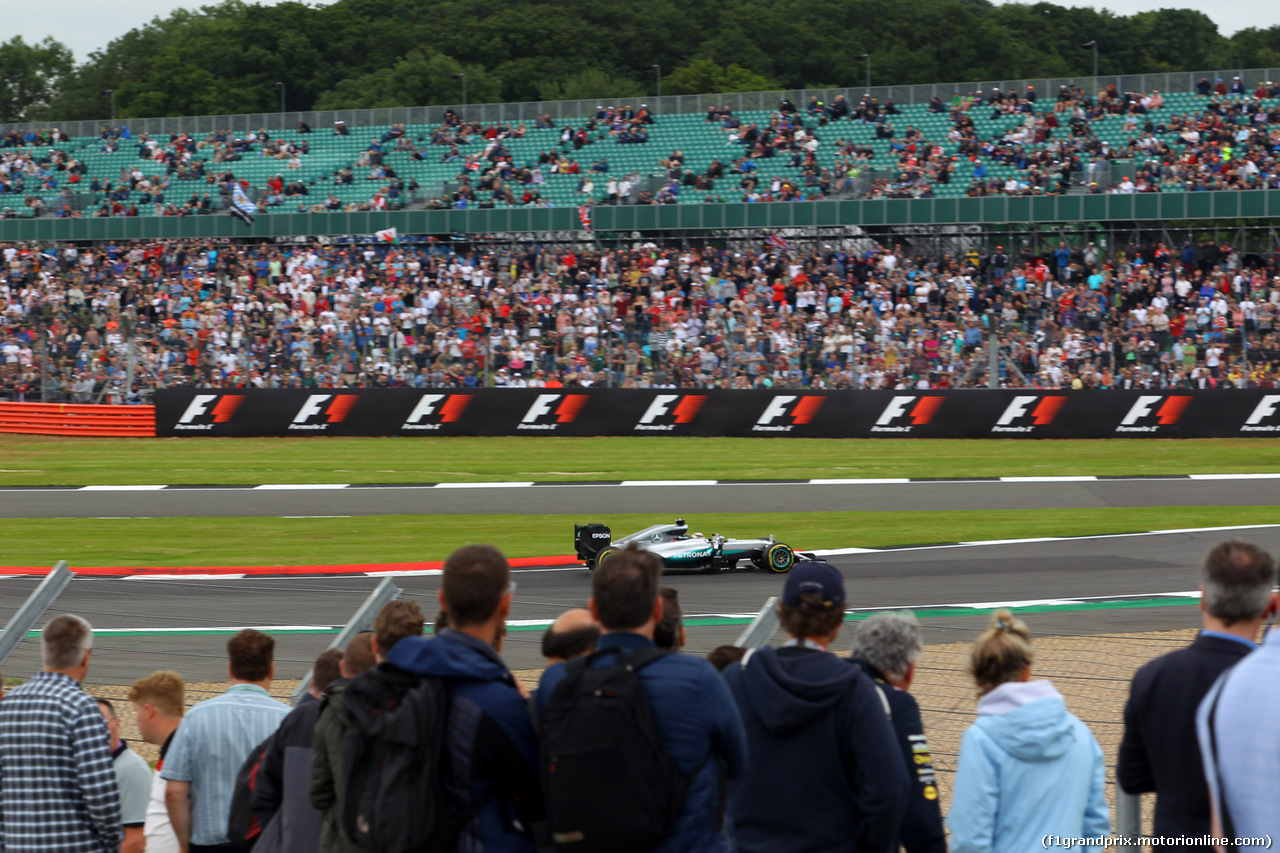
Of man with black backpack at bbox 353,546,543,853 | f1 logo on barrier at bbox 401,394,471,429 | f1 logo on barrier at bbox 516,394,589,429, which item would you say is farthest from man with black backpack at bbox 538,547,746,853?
f1 logo on barrier at bbox 401,394,471,429

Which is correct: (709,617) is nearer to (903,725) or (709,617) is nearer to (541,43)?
(903,725)

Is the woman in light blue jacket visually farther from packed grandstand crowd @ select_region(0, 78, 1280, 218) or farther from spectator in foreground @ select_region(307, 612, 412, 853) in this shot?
packed grandstand crowd @ select_region(0, 78, 1280, 218)

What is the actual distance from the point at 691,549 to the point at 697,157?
28151 mm

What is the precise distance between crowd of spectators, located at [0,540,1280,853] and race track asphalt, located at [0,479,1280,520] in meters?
16.5

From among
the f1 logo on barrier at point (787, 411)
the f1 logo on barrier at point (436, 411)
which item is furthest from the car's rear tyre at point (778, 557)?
the f1 logo on barrier at point (436, 411)

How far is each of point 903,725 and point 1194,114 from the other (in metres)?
37.5

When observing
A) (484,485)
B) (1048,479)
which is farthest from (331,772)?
(1048,479)

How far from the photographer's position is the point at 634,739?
3.39 metres

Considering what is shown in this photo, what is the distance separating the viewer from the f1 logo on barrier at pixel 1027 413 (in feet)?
93.4

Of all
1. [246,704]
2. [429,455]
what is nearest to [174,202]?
[429,455]

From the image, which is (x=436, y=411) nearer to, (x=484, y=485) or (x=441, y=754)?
(x=484, y=485)

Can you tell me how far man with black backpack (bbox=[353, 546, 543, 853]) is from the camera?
344 centimetres

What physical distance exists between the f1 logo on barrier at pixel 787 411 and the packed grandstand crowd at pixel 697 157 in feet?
32.6

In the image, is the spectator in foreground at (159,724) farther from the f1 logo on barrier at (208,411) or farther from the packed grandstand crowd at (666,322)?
the f1 logo on barrier at (208,411)
